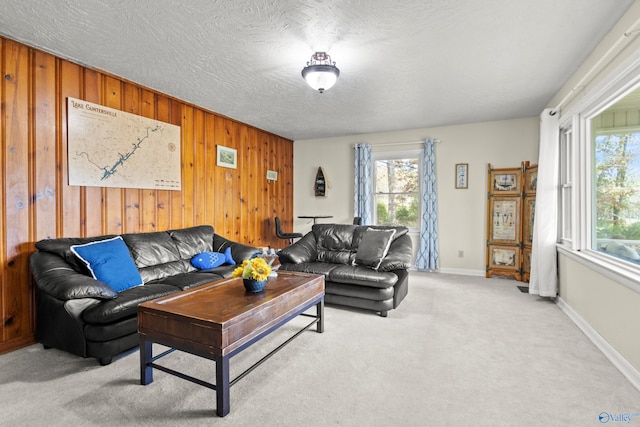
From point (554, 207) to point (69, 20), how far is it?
5096mm

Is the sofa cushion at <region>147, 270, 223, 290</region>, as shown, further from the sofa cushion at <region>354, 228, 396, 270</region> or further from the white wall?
the white wall

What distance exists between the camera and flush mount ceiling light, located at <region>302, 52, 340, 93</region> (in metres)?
2.76

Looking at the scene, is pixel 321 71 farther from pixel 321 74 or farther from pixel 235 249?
pixel 235 249

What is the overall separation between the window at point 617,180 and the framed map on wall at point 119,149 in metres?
4.53

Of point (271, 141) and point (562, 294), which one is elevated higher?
point (271, 141)

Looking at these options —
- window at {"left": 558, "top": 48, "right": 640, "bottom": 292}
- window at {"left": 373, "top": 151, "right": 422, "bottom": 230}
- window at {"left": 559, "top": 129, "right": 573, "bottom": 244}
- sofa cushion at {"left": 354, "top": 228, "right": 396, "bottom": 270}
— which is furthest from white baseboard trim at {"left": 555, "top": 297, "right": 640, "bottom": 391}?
window at {"left": 373, "top": 151, "right": 422, "bottom": 230}

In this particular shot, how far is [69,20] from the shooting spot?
7.62 ft

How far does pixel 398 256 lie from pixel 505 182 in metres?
2.67

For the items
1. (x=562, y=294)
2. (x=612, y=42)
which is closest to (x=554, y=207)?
(x=562, y=294)

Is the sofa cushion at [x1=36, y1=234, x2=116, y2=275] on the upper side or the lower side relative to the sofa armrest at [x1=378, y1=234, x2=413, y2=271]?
upper

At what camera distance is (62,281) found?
7.53 ft

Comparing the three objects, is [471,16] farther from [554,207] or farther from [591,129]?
[554,207]

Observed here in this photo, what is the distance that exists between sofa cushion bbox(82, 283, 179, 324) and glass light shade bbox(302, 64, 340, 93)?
2.26 metres

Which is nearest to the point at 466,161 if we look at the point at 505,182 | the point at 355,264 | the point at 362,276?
the point at 505,182
